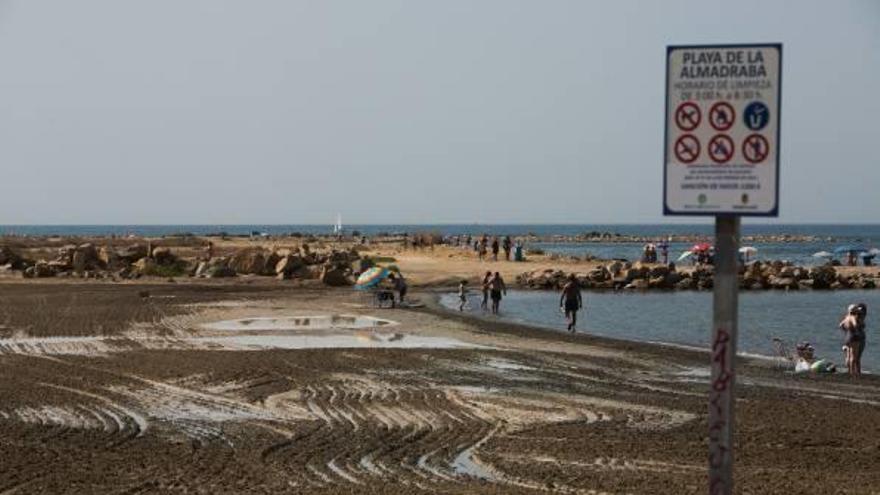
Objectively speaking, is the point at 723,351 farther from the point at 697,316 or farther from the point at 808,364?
the point at 697,316

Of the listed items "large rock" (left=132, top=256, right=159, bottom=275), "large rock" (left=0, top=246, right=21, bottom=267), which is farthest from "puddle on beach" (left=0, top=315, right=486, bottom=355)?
"large rock" (left=0, top=246, right=21, bottom=267)

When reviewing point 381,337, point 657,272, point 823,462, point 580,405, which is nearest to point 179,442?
point 580,405

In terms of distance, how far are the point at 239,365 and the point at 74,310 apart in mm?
15002

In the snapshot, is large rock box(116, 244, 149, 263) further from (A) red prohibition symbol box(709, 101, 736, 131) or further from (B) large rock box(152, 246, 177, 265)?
(A) red prohibition symbol box(709, 101, 736, 131)

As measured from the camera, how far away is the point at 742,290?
50.8 meters

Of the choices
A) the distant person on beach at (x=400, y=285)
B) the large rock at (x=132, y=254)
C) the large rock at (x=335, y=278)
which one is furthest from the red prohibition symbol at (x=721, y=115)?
the large rock at (x=132, y=254)

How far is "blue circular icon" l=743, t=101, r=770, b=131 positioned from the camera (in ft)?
16.3

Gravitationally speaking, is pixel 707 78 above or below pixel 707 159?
above

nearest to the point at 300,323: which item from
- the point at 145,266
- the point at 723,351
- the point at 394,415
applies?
the point at 394,415

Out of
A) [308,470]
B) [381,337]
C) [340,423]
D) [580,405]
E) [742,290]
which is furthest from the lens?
[742,290]

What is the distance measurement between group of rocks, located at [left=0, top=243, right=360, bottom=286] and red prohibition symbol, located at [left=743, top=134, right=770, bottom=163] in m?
43.9

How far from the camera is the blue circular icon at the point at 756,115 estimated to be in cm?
497

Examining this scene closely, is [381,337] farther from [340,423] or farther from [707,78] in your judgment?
[707,78]

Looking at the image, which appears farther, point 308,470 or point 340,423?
point 340,423
